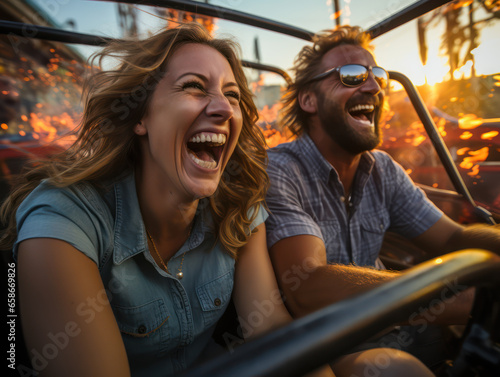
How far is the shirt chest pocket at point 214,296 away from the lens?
3.98ft

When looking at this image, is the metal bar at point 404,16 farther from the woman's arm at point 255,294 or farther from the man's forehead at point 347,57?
the woman's arm at point 255,294

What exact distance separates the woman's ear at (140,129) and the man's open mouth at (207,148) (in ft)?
0.55

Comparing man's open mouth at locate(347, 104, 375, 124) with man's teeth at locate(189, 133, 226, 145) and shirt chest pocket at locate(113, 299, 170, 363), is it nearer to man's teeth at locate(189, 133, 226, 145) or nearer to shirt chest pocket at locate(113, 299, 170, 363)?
man's teeth at locate(189, 133, 226, 145)

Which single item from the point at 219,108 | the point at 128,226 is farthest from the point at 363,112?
the point at 128,226

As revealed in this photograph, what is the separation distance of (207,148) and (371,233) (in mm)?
1065

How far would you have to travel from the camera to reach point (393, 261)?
220 centimetres

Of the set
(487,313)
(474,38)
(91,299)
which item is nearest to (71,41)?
(91,299)

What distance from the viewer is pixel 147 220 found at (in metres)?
1.23

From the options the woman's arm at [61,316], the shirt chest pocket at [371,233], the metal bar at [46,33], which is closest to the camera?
the woman's arm at [61,316]

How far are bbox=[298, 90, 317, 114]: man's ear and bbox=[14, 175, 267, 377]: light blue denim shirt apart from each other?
114 cm

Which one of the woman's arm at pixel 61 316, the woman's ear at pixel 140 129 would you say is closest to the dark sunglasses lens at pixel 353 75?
the woman's ear at pixel 140 129

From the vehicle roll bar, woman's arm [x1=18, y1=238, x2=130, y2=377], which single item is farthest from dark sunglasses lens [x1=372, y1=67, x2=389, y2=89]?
woman's arm [x1=18, y1=238, x2=130, y2=377]

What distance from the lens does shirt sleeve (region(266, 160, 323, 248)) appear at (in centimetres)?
150

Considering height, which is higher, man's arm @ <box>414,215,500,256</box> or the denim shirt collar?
the denim shirt collar
